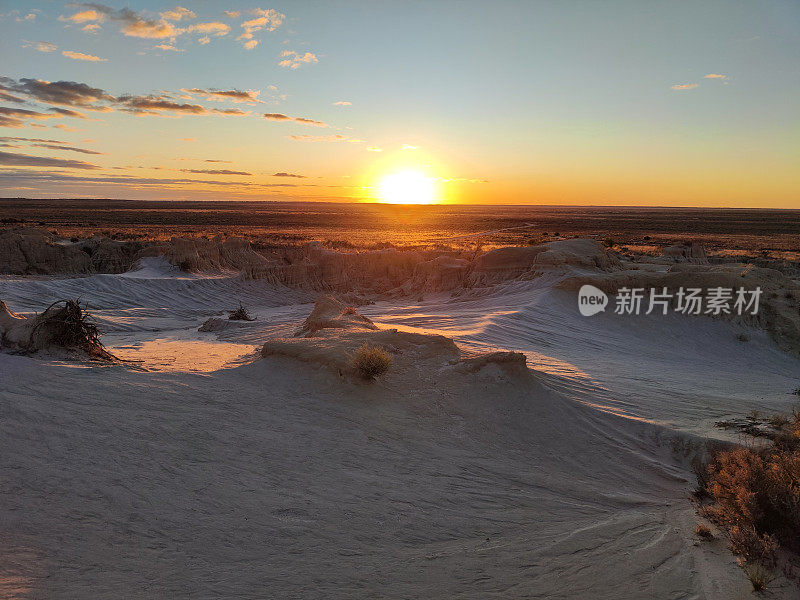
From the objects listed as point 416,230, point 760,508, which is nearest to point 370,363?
point 760,508

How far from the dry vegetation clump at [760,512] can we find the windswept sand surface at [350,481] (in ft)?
0.55

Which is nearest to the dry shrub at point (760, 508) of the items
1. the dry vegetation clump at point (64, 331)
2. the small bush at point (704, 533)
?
the small bush at point (704, 533)

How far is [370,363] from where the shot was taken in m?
7.20

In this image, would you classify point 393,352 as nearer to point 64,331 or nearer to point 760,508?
point 64,331

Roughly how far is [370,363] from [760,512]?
4642 millimetres

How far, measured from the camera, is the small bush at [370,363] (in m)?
7.20

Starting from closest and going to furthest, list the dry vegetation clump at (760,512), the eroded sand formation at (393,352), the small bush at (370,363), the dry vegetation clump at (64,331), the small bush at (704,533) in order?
the dry vegetation clump at (760,512) → the small bush at (704,533) → the small bush at (370,363) → the dry vegetation clump at (64,331) → the eroded sand formation at (393,352)

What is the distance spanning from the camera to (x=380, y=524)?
428 centimetres

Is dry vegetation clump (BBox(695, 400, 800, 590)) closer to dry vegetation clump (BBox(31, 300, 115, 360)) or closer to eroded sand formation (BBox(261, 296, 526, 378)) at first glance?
eroded sand formation (BBox(261, 296, 526, 378))

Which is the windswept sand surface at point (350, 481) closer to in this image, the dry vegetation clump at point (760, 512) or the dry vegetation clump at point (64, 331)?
the dry vegetation clump at point (760, 512)

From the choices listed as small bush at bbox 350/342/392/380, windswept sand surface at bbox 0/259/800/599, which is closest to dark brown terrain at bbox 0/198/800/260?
small bush at bbox 350/342/392/380

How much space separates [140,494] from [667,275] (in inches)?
677

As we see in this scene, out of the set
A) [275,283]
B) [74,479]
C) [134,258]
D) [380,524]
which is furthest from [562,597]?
[134,258]

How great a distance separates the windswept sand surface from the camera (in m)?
3.54
